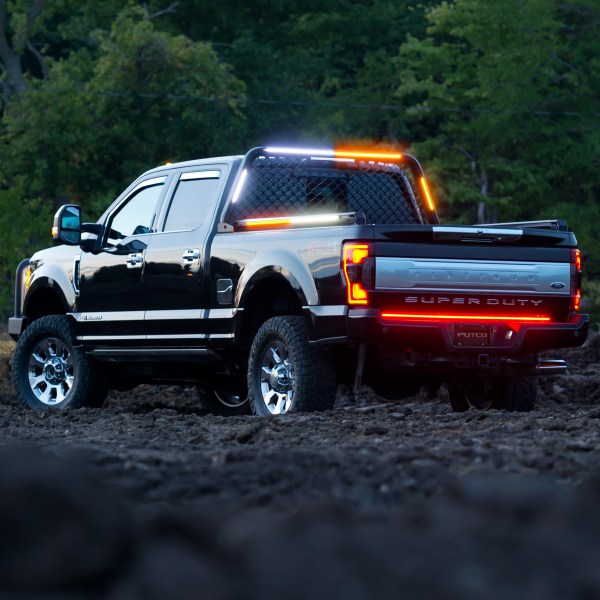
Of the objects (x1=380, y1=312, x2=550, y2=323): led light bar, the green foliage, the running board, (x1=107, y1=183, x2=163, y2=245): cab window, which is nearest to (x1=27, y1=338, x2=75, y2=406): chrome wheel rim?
the running board

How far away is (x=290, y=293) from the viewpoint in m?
11.3

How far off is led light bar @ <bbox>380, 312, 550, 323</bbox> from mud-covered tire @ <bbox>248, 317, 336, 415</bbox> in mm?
676

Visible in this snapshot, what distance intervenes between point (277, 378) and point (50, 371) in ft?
10.3

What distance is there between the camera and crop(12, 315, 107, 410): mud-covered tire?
523 inches

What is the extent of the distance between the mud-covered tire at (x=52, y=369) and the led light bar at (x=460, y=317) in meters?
3.70

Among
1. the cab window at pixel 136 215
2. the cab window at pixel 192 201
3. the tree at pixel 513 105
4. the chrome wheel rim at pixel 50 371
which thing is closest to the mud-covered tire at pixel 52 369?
the chrome wheel rim at pixel 50 371

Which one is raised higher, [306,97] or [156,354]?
[306,97]

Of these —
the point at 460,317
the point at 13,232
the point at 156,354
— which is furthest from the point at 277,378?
the point at 13,232

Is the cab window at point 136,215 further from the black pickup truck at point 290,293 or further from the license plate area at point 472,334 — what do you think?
the license plate area at point 472,334

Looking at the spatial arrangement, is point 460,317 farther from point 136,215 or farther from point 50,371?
point 50,371

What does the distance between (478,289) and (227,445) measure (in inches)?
120

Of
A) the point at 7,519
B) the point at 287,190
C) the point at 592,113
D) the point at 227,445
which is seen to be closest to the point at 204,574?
the point at 7,519

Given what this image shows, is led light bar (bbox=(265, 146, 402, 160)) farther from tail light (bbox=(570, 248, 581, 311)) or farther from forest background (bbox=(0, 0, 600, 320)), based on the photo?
forest background (bbox=(0, 0, 600, 320))

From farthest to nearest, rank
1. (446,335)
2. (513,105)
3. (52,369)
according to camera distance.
→ (513,105) < (52,369) < (446,335)
